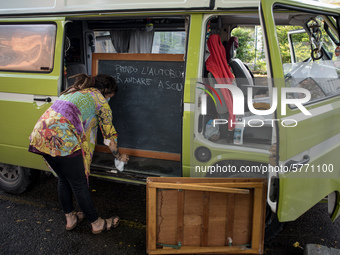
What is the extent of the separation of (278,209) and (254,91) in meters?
2.61

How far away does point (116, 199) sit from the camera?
163 inches

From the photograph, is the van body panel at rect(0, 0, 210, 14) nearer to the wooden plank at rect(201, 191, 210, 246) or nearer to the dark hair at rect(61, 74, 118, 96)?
the dark hair at rect(61, 74, 118, 96)

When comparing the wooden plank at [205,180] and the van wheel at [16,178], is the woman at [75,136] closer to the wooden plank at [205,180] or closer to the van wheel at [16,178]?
the wooden plank at [205,180]

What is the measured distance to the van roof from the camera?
→ 9.12 ft

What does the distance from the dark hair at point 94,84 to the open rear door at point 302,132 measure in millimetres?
1680

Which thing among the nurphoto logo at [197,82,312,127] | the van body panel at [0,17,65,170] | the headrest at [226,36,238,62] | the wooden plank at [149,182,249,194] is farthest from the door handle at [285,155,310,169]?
the van body panel at [0,17,65,170]

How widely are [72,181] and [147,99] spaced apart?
1.39 m

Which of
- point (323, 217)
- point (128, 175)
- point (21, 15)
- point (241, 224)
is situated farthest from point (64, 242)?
point (323, 217)

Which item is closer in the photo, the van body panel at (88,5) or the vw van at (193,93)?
the vw van at (193,93)

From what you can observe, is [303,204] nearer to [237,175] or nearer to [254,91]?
[237,175]

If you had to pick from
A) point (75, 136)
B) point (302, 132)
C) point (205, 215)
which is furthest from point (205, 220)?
point (75, 136)

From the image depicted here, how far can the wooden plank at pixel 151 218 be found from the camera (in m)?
2.69

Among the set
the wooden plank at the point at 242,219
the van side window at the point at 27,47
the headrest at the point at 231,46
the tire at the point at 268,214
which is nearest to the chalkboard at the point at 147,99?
the van side window at the point at 27,47

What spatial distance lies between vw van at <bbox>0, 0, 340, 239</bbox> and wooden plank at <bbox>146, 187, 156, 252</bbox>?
557 mm
